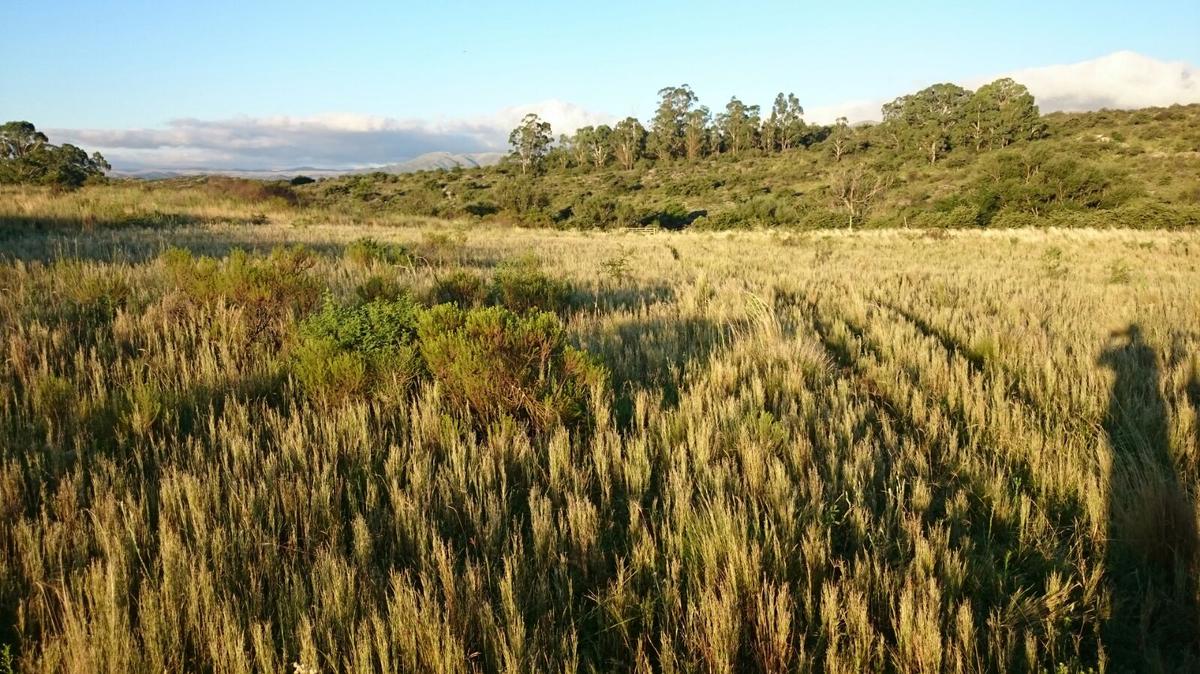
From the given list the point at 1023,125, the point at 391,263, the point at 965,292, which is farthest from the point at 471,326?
the point at 1023,125

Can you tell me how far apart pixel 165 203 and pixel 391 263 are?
52.3 ft

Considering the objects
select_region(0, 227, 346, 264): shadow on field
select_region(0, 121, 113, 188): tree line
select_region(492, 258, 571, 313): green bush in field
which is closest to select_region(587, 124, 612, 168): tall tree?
select_region(0, 121, 113, 188): tree line

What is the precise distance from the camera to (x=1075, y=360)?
4.97m

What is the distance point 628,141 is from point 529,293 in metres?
86.2

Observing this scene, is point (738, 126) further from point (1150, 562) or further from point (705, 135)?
point (1150, 562)

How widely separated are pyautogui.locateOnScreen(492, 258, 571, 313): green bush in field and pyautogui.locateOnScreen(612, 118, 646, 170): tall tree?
8030 centimetres

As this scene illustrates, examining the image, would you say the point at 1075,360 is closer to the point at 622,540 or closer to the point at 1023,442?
the point at 1023,442

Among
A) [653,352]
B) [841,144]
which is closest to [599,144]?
[841,144]

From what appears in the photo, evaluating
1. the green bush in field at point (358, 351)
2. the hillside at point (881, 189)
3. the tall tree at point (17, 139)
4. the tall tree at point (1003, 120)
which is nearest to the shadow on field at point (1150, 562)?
the green bush in field at point (358, 351)

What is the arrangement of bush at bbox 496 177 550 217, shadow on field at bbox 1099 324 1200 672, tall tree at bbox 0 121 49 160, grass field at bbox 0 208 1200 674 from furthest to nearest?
bush at bbox 496 177 550 217 < tall tree at bbox 0 121 49 160 < shadow on field at bbox 1099 324 1200 672 < grass field at bbox 0 208 1200 674

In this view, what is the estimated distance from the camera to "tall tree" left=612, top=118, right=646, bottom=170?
86.2m

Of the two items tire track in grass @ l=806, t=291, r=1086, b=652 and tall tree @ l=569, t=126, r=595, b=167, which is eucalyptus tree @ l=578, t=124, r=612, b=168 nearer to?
tall tree @ l=569, t=126, r=595, b=167

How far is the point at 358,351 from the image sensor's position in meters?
4.36

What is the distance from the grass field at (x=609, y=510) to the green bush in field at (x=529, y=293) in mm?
2135
